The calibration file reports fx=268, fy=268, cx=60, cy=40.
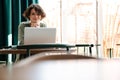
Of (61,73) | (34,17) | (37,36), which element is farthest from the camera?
(34,17)

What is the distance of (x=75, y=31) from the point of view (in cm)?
454

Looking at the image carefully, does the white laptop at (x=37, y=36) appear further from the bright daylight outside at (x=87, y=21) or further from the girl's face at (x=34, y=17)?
the bright daylight outside at (x=87, y=21)

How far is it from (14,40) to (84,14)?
1.25 m

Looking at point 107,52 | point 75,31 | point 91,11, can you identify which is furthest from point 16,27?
point 107,52

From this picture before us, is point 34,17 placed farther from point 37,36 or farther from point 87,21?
point 87,21

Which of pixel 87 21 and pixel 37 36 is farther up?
pixel 87 21

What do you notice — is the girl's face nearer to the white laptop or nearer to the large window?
the large window

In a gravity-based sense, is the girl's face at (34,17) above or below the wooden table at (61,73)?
above

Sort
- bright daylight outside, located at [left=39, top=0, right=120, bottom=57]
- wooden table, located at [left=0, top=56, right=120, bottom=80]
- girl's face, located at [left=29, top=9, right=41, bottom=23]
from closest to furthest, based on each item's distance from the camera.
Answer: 1. wooden table, located at [left=0, top=56, right=120, bottom=80]
2. girl's face, located at [left=29, top=9, right=41, bottom=23]
3. bright daylight outside, located at [left=39, top=0, right=120, bottom=57]

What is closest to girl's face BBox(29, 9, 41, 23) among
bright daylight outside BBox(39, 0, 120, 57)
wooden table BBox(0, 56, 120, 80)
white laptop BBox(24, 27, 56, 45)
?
bright daylight outside BBox(39, 0, 120, 57)

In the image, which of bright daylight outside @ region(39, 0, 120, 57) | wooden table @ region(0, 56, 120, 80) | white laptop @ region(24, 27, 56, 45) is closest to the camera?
wooden table @ region(0, 56, 120, 80)

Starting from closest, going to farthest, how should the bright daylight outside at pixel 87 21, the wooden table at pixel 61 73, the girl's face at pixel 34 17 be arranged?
the wooden table at pixel 61 73
the girl's face at pixel 34 17
the bright daylight outside at pixel 87 21

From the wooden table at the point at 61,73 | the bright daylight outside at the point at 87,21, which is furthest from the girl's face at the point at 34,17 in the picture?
the wooden table at the point at 61,73

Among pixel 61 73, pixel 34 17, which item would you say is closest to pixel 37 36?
pixel 34 17
